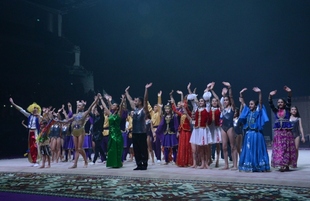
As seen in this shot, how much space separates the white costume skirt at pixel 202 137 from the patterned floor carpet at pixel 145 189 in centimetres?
176

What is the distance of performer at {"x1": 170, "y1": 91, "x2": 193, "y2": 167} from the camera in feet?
26.4

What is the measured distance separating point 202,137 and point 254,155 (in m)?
1.22

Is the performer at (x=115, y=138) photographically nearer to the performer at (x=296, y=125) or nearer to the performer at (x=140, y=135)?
the performer at (x=140, y=135)

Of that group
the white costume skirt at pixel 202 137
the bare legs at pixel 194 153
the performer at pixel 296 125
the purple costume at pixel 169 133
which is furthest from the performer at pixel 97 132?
the performer at pixel 296 125

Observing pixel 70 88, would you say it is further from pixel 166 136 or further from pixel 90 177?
pixel 90 177

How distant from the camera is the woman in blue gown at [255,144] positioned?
21.4ft

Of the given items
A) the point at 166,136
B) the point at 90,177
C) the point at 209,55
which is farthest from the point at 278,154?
the point at 209,55

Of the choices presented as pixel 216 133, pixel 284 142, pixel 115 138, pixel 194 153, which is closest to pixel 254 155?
pixel 284 142

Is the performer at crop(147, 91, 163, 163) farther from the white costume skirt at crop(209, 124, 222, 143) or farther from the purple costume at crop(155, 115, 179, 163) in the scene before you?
the white costume skirt at crop(209, 124, 222, 143)

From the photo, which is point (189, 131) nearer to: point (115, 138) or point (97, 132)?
point (115, 138)

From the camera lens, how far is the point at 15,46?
1736 cm

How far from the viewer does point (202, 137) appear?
24.0 feet

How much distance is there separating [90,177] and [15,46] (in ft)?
43.7

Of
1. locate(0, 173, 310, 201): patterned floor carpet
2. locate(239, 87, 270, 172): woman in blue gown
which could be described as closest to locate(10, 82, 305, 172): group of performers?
locate(239, 87, 270, 172): woman in blue gown
